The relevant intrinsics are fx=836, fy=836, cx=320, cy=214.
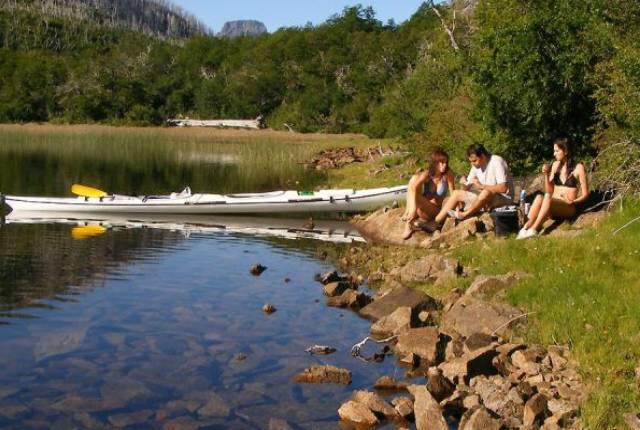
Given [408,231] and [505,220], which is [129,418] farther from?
[408,231]

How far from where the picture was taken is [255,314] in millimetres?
12906

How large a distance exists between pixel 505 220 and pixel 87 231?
11.6m

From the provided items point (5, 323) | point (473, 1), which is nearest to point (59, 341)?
point (5, 323)

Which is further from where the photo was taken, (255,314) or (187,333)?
(255,314)

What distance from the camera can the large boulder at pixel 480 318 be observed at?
34.6ft

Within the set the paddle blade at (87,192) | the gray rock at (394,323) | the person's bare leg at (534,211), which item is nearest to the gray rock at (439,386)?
the gray rock at (394,323)

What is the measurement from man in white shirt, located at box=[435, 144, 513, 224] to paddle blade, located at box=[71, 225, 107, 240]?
9321mm

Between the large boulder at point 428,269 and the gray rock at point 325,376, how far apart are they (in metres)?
3.94

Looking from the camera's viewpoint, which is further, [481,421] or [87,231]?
[87,231]

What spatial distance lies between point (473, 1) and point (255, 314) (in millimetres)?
26641

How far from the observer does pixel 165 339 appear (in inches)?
454

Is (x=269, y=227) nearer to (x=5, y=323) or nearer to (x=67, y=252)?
(x=67, y=252)

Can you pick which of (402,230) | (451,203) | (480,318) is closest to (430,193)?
(451,203)

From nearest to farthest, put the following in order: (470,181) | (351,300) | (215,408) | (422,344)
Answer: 1. (215,408)
2. (422,344)
3. (351,300)
4. (470,181)
